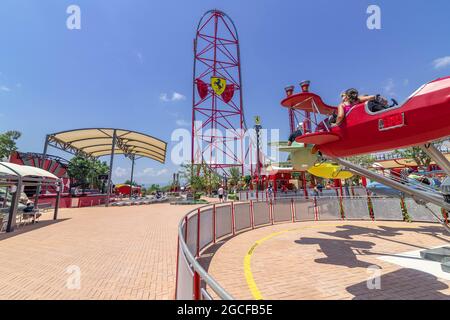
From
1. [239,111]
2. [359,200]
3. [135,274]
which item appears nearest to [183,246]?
[135,274]

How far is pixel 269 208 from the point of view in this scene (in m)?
11.8

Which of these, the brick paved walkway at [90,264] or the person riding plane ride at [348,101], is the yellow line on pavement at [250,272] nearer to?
the brick paved walkway at [90,264]

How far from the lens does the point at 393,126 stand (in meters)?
4.30

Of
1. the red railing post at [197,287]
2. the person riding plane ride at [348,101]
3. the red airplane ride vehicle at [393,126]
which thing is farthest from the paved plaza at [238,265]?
the person riding plane ride at [348,101]

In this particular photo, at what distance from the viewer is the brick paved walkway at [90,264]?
4.19 meters

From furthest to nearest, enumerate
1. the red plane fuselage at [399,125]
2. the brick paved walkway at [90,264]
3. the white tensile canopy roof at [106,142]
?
the white tensile canopy roof at [106,142]
the brick paved walkway at [90,264]
the red plane fuselage at [399,125]

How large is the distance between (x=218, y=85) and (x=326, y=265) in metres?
30.4

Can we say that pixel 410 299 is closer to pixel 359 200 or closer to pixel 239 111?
pixel 359 200

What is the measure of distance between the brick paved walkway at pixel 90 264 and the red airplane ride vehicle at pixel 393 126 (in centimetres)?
483

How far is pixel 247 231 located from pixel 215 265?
4.33m

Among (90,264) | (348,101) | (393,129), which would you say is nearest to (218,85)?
(348,101)

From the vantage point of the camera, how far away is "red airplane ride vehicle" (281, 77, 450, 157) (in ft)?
12.4

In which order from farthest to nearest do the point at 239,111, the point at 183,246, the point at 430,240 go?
the point at 239,111
the point at 430,240
the point at 183,246

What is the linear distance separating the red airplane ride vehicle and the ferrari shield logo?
93.3 feet
